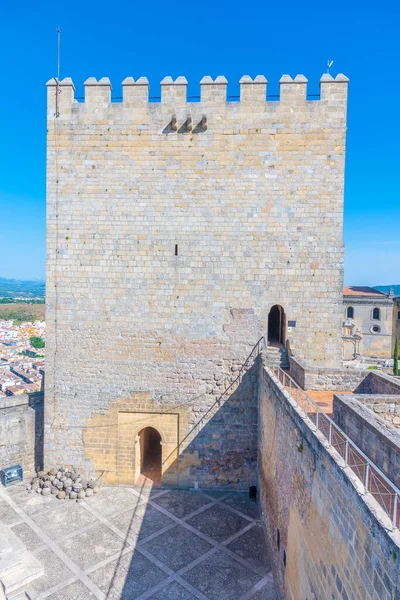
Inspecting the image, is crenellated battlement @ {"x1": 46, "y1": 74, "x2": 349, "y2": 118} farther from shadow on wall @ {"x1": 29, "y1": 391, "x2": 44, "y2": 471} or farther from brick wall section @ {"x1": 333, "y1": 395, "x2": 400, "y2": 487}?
shadow on wall @ {"x1": 29, "y1": 391, "x2": 44, "y2": 471}

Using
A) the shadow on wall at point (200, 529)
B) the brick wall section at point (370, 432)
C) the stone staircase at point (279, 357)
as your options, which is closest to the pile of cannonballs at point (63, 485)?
the shadow on wall at point (200, 529)

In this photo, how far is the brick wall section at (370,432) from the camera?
4621 mm

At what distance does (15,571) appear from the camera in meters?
4.32

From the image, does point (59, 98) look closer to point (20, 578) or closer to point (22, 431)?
point (22, 431)

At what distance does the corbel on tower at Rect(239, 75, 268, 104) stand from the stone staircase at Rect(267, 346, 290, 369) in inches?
262

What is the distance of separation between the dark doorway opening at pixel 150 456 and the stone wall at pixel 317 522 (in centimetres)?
382

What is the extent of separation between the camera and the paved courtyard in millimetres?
7280

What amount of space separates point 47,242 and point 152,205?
3.09 m

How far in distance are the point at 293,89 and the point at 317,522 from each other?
32.3 ft

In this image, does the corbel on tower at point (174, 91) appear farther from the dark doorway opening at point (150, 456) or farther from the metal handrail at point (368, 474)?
the dark doorway opening at point (150, 456)

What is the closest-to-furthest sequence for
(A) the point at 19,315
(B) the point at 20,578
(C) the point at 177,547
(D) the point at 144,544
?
(B) the point at 20,578, (C) the point at 177,547, (D) the point at 144,544, (A) the point at 19,315

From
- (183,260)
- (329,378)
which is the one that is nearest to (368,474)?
(329,378)

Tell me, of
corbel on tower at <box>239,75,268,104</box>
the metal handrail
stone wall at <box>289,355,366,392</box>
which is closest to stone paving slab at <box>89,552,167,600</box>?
the metal handrail

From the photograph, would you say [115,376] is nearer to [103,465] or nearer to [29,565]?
[103,465]
